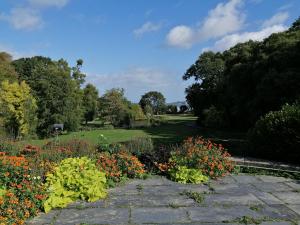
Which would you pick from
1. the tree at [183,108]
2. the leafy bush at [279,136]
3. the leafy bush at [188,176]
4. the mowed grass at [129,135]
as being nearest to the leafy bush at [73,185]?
the leafy bush at [188,176]

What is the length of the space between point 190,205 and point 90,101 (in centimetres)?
3719

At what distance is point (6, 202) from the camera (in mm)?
4516

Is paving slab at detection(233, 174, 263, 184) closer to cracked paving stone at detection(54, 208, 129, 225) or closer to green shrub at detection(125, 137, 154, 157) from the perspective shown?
green shrub at detection(125, 137, 154, 157)

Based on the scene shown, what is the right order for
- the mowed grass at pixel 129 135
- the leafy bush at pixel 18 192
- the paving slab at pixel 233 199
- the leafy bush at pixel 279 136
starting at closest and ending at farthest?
1. the leafy bush at pixel 18 192
2. the paving slab at pixel 233 199
3. the leafy bush at pixel 279 136
4. the mowed grass at pixel 129 135

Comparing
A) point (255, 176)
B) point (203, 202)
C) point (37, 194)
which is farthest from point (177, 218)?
point (255, 176)

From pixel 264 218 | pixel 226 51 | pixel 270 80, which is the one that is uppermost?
pixel 226 51

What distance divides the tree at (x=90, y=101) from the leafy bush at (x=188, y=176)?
34.7 metres

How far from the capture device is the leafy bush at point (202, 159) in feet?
23.8

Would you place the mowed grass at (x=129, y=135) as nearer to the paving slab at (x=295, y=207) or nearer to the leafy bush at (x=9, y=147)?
the leafy bush at (x=9, y=147)

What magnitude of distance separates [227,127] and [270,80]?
10830 mm

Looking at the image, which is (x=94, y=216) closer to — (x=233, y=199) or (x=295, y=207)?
(x=233, y=199)

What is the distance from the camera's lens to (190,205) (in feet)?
17.7

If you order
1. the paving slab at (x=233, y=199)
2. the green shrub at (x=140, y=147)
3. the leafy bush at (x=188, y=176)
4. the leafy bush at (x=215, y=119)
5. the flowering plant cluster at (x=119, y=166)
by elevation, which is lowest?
the paving slab at (x=233, y=199)

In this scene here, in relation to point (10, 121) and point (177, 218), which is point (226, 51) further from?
point (177, 218)
